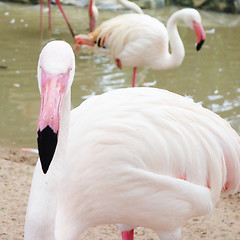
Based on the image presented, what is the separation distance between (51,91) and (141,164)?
27.6 inches

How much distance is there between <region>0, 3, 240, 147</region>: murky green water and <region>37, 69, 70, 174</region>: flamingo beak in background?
2.99 m

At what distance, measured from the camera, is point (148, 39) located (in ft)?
19.1

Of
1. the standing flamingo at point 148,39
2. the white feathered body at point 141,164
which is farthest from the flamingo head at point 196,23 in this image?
the white feathered body at point 141,164

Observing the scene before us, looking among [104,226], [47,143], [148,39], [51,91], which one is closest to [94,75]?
[148,39]

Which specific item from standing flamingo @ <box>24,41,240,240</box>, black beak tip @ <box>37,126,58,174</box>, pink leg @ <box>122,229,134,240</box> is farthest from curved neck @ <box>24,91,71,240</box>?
pink leg @ <box>122,229,134,240</box>

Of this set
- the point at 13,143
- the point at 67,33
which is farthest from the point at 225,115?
the point at 67,33

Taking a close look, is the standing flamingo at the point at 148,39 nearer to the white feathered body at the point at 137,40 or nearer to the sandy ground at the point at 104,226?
the white feathered body at the point at 137,40

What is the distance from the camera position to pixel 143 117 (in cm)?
248

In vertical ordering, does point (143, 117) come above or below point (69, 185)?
above

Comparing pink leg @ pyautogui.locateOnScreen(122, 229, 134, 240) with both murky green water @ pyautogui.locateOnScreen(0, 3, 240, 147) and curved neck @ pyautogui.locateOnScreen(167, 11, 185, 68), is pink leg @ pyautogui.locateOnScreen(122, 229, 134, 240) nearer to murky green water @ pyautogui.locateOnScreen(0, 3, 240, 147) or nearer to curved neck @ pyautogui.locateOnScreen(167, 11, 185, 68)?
murky green water @ pyautogui.locateOnScreen(0, 3, 240, 147)

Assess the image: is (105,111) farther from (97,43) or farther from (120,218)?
(97,43)

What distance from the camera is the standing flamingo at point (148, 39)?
586 centimetres

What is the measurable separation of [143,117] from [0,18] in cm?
864

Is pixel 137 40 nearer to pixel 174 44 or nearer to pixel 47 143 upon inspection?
pixel 174 44
